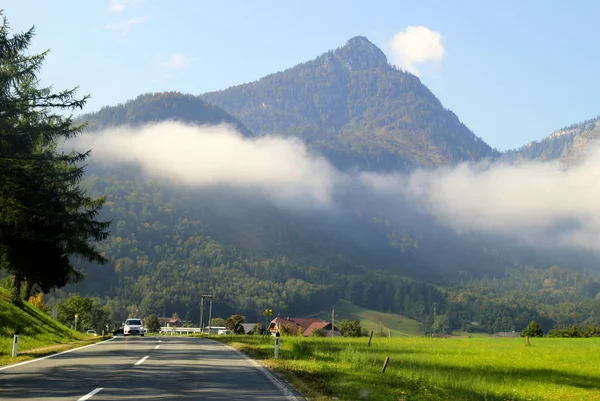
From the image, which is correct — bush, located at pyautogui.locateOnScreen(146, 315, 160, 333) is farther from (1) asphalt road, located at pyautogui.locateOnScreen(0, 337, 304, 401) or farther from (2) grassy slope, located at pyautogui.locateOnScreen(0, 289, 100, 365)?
(1) asphalt road, located at pyautogui.locateOnScreen(0, 337, 304, 401)

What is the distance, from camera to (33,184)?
30750 mm

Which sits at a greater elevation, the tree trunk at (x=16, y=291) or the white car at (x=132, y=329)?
the tree trunk at (x=16, y=291)

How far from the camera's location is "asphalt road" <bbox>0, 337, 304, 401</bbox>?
545 inches

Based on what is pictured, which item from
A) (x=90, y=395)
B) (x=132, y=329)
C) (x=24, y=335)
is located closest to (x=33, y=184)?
(x=24, y=335)

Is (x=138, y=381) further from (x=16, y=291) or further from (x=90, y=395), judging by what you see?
(x=16, y=291)

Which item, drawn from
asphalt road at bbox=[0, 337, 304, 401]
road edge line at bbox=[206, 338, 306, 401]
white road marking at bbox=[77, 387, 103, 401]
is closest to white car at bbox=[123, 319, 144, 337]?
asphalt road at bbox=[0, 337, 304, 401]

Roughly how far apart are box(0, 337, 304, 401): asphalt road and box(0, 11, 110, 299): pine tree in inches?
394

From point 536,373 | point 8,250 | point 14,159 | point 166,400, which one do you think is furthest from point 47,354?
point 536,373

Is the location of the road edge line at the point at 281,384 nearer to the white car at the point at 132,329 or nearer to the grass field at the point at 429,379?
the grass field at the point at 429,379

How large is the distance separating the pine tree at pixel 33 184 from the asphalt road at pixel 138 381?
10010mm

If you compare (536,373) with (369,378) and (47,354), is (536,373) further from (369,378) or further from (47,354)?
(47,354)

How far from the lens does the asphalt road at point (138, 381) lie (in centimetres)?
1385

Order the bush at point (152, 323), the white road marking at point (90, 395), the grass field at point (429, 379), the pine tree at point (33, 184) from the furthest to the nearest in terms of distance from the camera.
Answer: the bush at point (152, 323) → the pine tree at point (33, 184) → the grass field at point (429, 379) → the white road marking at point (90, 395)

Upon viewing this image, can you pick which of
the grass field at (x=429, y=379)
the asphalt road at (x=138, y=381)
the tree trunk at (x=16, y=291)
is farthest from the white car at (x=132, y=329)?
the asphalt road at (x=138, y=381)
